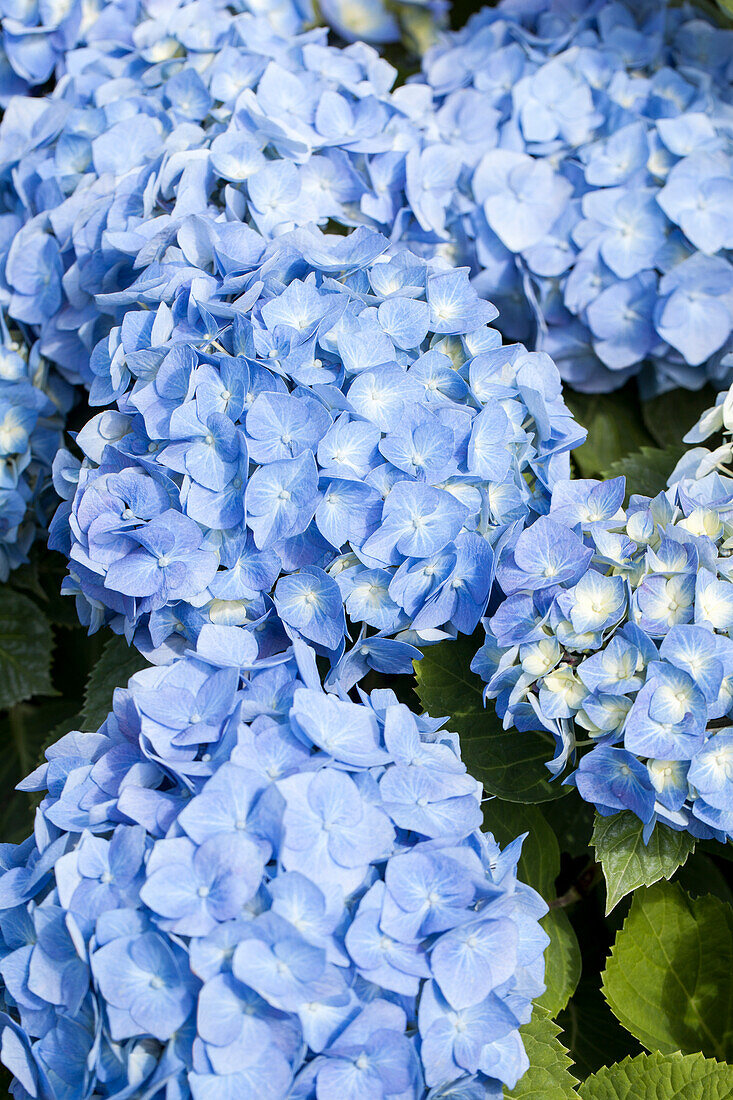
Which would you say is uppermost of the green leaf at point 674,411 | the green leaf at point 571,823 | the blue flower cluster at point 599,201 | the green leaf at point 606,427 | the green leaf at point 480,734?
the blue flower cluster at point 599,201

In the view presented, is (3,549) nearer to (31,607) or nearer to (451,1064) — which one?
(31,607)

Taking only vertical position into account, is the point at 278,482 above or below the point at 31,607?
above

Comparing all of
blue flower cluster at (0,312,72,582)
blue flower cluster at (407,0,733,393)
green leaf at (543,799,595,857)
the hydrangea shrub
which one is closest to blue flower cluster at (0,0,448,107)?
the hydrangea shrub

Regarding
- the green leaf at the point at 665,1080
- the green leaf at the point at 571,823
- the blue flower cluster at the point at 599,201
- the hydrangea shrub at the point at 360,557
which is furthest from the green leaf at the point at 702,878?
the blue flower cluster at the point at 599,201

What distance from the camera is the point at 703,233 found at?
42.8 inches

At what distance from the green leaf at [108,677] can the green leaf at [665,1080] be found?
0.55 meters

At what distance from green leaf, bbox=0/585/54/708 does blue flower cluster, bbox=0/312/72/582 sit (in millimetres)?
116

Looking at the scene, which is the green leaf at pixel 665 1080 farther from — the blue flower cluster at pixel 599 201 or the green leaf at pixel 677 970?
the blue flower cluster at pixel 599 201

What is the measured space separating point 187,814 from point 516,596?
0.31 metres

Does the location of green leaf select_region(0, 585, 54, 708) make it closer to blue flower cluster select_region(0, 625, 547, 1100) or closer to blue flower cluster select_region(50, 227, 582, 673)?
blue flower cluster select_region(50, 227, 582, 673)

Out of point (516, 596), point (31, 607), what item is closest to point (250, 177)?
point (516, 596)

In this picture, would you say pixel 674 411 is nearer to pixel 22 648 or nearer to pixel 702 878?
pixel 702 878

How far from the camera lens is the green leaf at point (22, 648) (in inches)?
47.3

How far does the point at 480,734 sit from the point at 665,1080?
314 millimetres
